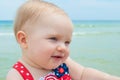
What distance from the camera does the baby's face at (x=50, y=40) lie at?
1518mm

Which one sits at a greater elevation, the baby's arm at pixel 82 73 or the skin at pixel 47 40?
the skin at pixel 47 40

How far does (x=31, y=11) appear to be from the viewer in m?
1.57

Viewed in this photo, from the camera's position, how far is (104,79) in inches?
67.0

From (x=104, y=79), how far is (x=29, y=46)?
430 mm

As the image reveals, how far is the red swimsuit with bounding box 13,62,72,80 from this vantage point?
160cm

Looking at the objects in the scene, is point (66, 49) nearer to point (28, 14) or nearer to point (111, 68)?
point (28, 14)

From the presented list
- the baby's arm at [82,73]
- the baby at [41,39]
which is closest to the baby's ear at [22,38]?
the baby at [41,39]

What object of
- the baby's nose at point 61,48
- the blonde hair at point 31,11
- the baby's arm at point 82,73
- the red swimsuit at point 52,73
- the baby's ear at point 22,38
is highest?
the blonde hair at point 31,11

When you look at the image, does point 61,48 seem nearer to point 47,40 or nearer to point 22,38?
point 47,40


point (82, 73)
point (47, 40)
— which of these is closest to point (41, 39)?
point (47, 40)

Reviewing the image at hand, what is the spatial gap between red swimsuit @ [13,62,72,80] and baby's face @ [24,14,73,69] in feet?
0.33

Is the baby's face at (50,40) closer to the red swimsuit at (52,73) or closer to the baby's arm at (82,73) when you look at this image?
the red swimsuit at (52,73)

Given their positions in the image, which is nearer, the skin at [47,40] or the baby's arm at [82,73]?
the skin at [47,40]

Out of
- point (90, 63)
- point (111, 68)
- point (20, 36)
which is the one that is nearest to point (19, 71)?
point (20, 36)
